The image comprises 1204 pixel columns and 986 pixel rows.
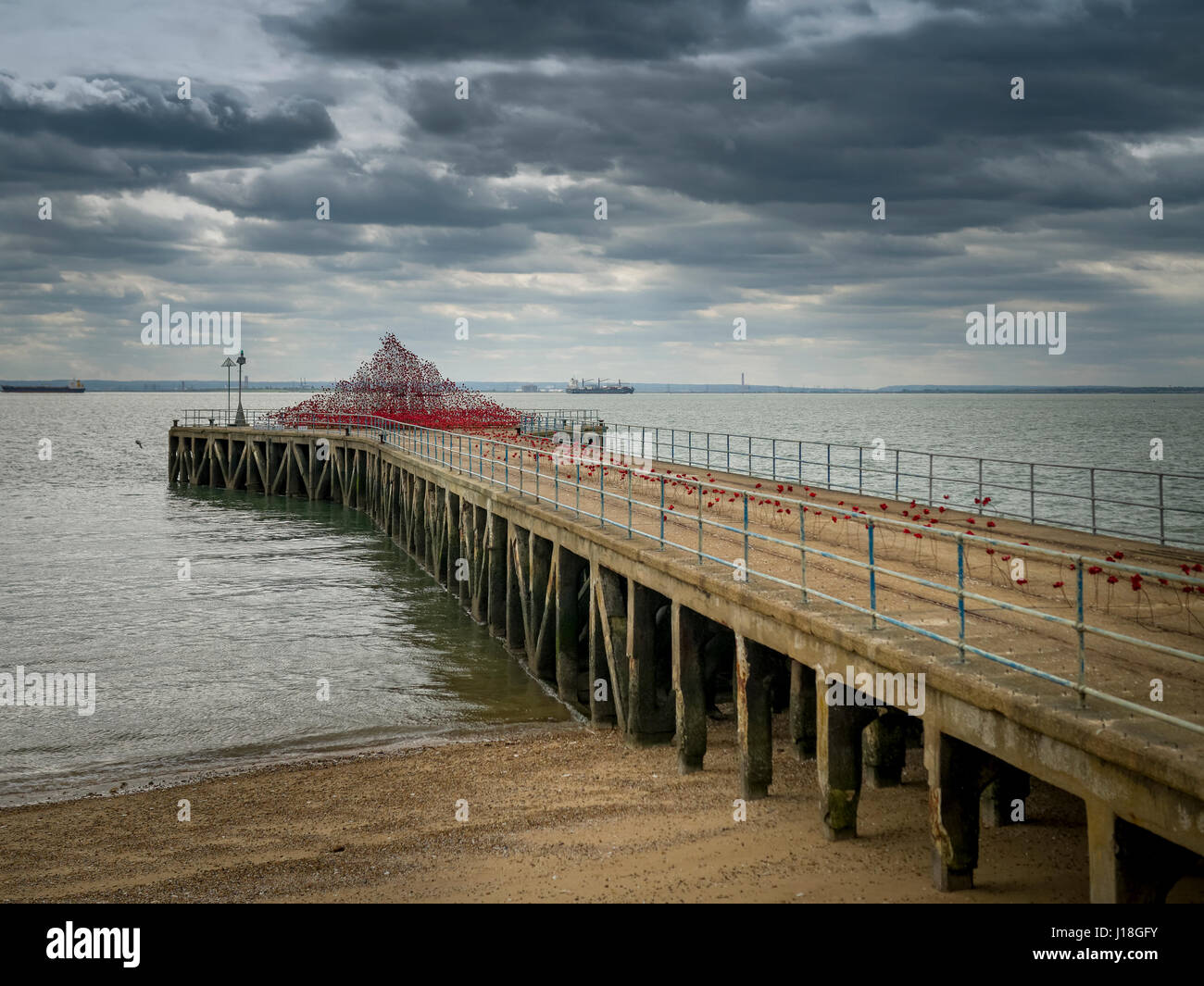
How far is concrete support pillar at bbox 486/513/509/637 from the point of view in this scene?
2117cm

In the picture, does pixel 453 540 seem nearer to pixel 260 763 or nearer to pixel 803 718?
pixel 260 763

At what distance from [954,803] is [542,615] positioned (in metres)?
11.4

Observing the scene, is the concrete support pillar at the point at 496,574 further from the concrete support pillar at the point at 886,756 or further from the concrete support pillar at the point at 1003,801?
the concrete support pillar at the point at 1003,801

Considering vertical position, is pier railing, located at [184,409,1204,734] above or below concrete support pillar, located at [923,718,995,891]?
above

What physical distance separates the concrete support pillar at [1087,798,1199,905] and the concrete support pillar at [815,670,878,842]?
274 centimetres

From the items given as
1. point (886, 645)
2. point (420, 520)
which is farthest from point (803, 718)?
point (420, 520)

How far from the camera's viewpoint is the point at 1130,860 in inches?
237

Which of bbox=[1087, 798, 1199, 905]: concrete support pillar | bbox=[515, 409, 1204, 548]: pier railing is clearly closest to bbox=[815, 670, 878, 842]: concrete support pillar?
bbox=[1087, 798, 1199, 905]: concrete support pillar

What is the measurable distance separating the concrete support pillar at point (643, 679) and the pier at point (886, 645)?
0.02 metres

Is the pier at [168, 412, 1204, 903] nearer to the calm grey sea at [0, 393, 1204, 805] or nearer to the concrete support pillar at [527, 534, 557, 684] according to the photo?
the concrete support pillar at [527, 534, 557, 684]

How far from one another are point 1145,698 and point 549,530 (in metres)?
→ 11.1

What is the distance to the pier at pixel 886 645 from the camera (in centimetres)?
614
